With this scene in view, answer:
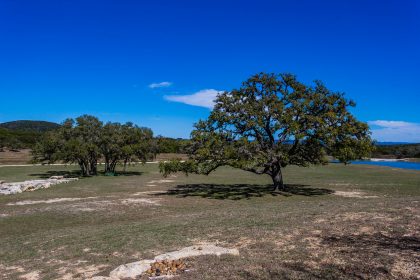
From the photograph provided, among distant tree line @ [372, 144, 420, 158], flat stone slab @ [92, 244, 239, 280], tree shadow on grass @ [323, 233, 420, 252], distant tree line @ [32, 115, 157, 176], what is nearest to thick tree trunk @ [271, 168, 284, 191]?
tree shadow on grass @ [323, 233, 420, 252]

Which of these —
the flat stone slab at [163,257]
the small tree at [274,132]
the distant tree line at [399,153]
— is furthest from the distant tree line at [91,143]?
the distant tree line at [399,153]

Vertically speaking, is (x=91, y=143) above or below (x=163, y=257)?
above

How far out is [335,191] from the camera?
106 ft

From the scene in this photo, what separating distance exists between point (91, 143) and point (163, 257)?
44.8 meters

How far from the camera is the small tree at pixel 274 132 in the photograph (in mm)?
29453

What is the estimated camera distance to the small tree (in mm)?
29453

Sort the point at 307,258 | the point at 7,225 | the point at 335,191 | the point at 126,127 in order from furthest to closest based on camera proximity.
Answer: the point at 126,127, the point at 335,191, the point at 7,225, the point at 307,258

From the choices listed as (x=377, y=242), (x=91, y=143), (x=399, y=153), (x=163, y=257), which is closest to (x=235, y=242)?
(x=163, y=257)

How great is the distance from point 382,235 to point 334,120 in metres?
19.5

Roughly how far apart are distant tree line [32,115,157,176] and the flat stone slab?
42.5 m

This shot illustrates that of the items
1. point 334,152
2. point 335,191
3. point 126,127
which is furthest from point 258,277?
point 126,127

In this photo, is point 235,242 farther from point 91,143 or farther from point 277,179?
point 91,143

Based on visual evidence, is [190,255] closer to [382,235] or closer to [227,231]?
[227,231]

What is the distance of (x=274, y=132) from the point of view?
31.2 m
